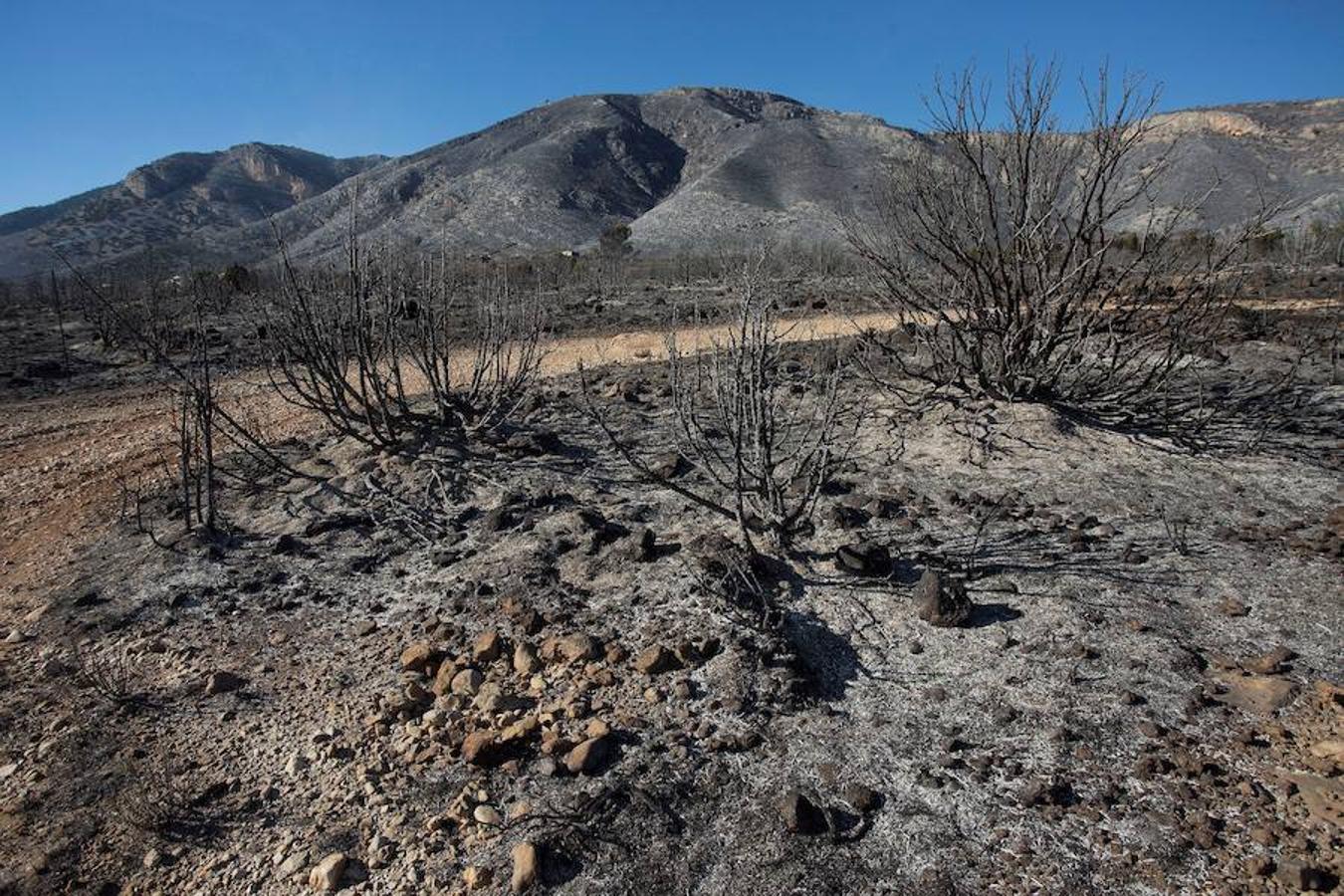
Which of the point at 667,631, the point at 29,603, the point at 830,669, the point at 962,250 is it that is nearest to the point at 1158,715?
the point at 830,669

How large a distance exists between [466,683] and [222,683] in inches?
42.8

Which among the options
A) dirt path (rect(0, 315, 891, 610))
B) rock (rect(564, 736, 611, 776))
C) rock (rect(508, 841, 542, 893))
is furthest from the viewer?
dirt path (rect(0, 315, 891, 610))

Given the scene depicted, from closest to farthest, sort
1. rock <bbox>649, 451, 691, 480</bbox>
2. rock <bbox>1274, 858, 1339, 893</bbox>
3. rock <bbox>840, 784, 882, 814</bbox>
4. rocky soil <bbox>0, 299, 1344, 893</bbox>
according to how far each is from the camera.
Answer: rock <bbox>1274, 858, 1339, 893</bbox> → rocky soil <bbox>0, 299, 1344, 893</bbox> → rock <bbox>840, 784, 882, 814</bbox> → rock <bbox>649, 451, 691, 480</bbox>

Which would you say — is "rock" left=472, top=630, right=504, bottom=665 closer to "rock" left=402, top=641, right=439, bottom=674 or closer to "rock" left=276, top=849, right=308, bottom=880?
"rock" left=402, top=641, right=439, bottom=674

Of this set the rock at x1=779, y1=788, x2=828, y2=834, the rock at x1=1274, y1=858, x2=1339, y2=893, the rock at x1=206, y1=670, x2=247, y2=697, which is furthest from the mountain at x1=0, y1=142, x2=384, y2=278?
the rock at x1=1274, y1=858, x2=1339, y2=893

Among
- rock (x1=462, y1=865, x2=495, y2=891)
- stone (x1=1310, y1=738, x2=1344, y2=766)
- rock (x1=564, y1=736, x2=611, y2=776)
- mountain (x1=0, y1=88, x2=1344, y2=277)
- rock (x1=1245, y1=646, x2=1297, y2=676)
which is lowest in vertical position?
rock (x1=462, y1=865, x2=495, y2=891)

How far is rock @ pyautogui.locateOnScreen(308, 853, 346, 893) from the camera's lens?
244cm

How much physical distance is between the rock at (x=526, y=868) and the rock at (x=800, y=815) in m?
0.77

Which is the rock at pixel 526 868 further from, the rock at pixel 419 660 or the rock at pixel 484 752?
Answer: the rock at pixel 419 660

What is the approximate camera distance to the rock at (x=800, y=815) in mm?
2516

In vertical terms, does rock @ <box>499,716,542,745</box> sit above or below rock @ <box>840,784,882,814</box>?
above

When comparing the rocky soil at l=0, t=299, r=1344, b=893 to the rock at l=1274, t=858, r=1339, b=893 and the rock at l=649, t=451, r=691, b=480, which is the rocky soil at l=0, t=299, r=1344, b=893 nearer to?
the rock at l=1274, t=858, r=1339, b=893

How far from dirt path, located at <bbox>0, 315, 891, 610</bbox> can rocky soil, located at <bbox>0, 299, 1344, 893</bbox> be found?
0.28 metres

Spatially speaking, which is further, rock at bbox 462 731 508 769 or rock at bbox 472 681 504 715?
rock at bbox 472 681 504 715
